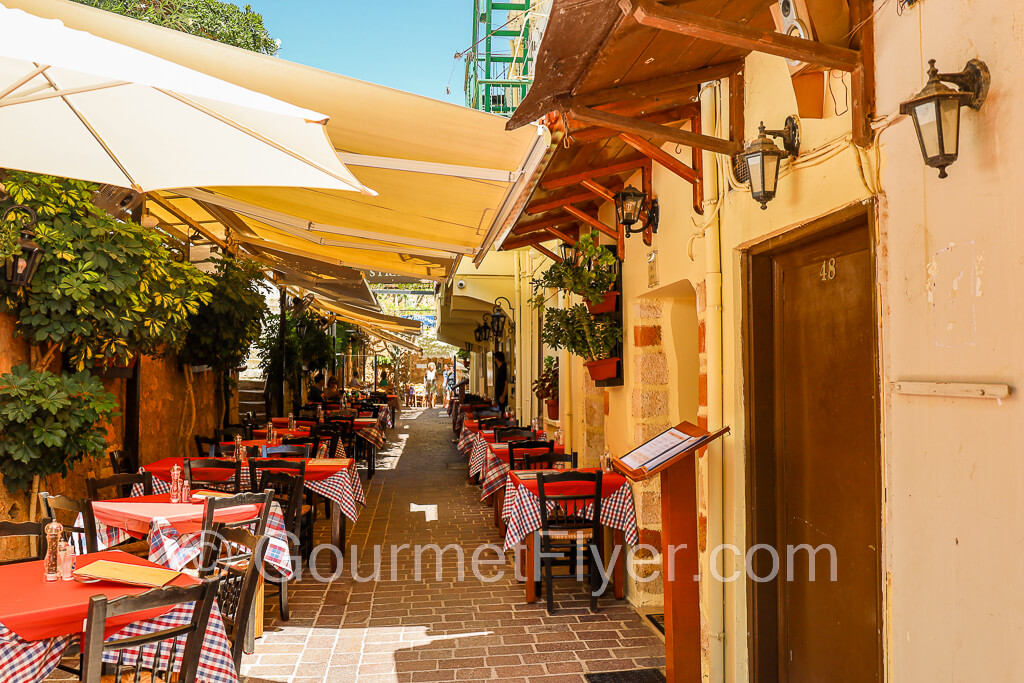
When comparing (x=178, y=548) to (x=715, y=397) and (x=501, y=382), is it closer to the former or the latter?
(x=715, y=397)

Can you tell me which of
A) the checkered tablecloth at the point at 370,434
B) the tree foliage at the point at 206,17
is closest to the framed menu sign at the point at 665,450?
the checkered tablecloth at the point at 370,434

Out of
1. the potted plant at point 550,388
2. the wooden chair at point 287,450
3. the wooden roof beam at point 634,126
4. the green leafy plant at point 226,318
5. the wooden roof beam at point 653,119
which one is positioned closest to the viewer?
the wooden roof beam at point 634,126

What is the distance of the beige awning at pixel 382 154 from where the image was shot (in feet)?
12.1

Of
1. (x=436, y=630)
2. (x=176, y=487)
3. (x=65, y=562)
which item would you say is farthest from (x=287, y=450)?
(x=65, y=562)

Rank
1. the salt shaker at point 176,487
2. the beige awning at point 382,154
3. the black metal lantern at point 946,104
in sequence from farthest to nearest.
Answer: the salt shaker at point 176,487, the beige awning at point 382,154, the black metal lantern at point 946,104

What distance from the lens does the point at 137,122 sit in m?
3.68

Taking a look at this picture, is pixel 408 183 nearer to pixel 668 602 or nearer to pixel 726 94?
pixel 726 94

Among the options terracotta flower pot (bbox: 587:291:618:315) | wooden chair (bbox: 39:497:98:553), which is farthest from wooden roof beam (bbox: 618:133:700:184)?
wooden chair (bbox: 39:497:98:553)

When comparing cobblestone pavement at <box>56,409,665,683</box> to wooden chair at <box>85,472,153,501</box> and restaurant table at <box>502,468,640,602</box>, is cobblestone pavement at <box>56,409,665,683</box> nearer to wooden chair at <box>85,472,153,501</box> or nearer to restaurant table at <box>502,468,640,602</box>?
restaurant table at <box>502,468,640,602</box>

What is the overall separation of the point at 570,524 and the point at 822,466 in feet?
8.54

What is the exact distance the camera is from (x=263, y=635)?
4762mm

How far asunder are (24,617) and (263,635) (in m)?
2.43

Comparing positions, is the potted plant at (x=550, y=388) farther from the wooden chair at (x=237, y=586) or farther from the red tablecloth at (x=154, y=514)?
the wooden chair at (x=237, y=586)

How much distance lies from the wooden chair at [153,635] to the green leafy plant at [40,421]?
6.76 feet
